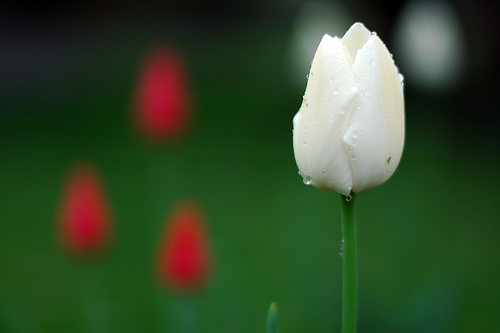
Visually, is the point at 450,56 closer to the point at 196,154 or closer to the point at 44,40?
the point at 196,154

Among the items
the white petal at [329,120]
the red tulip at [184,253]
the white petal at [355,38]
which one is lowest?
the red tulip at [184,253]

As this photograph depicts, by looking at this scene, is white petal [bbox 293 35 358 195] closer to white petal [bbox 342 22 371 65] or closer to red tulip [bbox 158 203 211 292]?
white petal [bbox 342 22 371 65]

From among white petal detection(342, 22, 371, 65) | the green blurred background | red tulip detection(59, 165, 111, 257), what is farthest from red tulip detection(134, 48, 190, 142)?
white petal detection(342, 22, 371, 65)

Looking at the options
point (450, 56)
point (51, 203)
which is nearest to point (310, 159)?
point (450, 56)

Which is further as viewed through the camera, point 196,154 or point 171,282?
point 196,154

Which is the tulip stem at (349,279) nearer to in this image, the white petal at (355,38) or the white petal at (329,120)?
the white petal at (329,120)

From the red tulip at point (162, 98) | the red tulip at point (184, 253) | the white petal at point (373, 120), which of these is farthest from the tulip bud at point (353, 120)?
the red tulip at point (162, 98)
